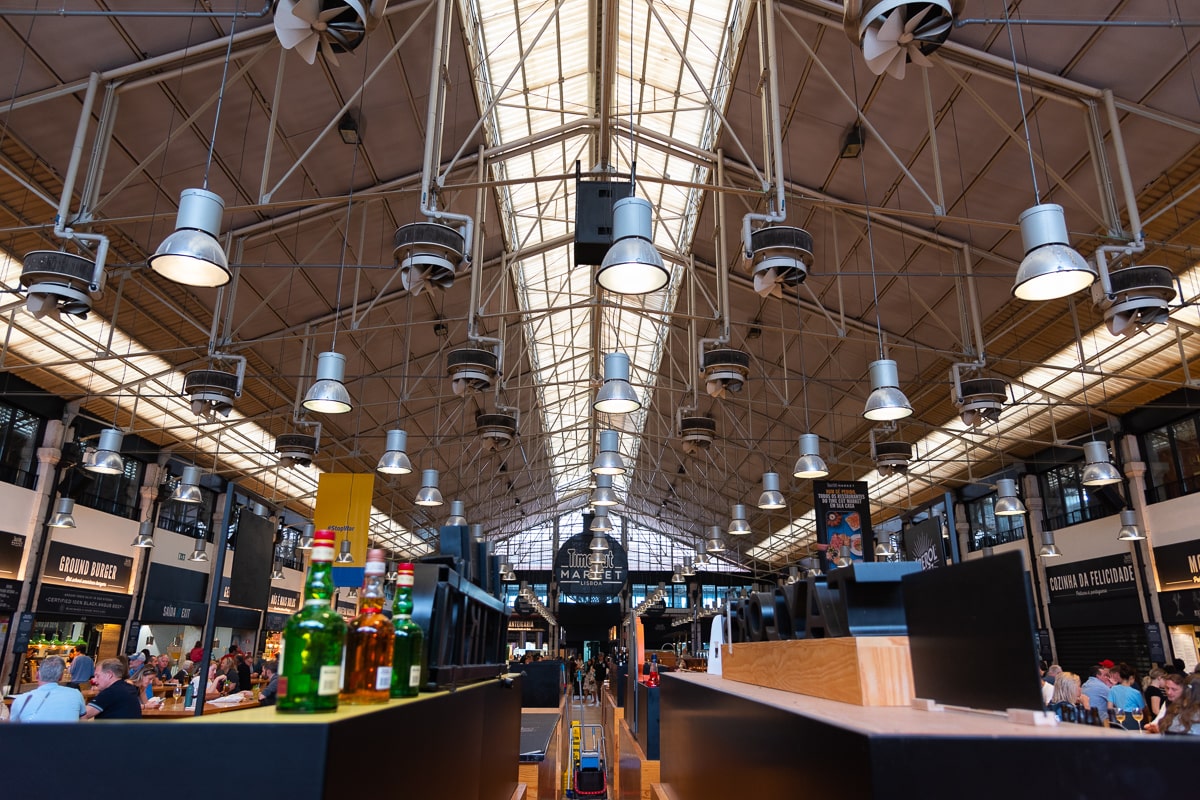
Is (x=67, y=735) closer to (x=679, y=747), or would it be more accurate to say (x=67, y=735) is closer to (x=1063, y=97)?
(x=679, y=747)

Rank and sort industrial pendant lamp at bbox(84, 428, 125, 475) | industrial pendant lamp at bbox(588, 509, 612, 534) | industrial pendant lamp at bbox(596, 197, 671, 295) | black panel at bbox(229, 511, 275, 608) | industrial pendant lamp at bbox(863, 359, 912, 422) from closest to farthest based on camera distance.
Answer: black panel at bbox(229, 511, 275, 608)
industrial pendant lamp at bbox(596, 197, 671, 295)
industrial pendant lamp at bbox(863, 359, 912, 422)
industrial pendant lamp at bbox(84, 428, 125, 475)
industrial pendant lamp at bbox(588, 509, 612, 534)

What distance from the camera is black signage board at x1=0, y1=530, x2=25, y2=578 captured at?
14.3 metres

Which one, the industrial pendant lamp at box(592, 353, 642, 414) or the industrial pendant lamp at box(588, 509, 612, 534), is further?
the industrial pendant lamp at box(588, 509, 612, 534)

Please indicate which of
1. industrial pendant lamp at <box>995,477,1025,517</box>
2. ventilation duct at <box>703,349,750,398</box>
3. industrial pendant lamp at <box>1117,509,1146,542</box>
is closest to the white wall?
ventilation duct at <box>703,349,750,398</box>

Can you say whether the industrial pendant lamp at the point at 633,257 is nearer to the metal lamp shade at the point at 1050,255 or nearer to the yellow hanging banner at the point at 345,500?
the metal lamp shade at the point at 1050,255

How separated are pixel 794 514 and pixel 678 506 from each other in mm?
7560

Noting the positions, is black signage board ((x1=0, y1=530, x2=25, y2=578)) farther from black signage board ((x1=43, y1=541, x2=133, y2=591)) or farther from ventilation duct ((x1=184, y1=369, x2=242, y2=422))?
ventilation duct ((x1=184, y1=369, x2=242, y2=422))

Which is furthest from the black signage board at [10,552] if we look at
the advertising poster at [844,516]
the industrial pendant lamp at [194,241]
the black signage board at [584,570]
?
the black signage board at [584,570]

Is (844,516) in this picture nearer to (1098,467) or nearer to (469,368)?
(1098,467)

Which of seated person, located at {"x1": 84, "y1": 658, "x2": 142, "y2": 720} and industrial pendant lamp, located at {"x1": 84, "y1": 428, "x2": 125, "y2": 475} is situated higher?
industrial pendant lamp, located at {"x1": 84, "y1": 428, "x2": 125, "y2": 475}

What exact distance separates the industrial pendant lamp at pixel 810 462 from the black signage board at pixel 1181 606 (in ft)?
31.6

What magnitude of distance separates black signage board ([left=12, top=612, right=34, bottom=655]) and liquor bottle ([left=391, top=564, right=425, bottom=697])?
16.5 metres

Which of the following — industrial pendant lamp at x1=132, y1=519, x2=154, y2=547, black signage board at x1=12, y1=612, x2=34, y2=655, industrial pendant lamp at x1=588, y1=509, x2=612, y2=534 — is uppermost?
industrial pendant lamp at x1=588, y1=509, x2=612, y2=534

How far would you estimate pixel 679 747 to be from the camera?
360 cm
